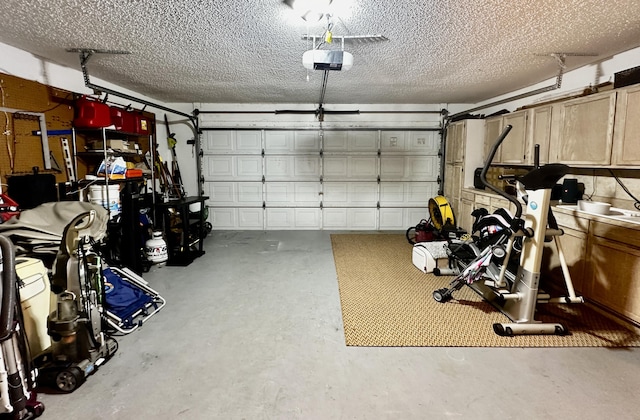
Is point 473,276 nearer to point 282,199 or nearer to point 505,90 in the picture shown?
point 505,90

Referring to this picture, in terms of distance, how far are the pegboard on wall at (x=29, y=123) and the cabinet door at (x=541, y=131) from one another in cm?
534

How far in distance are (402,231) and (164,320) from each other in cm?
485

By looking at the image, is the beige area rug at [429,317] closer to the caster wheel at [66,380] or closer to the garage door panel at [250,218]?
the caster wheel at [66,380]

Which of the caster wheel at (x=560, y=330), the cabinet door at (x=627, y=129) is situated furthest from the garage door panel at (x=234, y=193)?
the cabinet door at (x=627, y=129)

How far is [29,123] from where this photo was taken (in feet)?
10.8

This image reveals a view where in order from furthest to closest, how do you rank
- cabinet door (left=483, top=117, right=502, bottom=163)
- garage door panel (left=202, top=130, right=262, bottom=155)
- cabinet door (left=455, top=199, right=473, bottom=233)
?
1. garage door panel (left=202, top=130, right=262, bottom=155)
2. cabinet door (left=455, top=199, right=473, bottom=233)
3. cabinet door (left=483, top=117, right=502, bottom=163)

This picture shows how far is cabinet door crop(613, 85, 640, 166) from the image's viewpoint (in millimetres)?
2967

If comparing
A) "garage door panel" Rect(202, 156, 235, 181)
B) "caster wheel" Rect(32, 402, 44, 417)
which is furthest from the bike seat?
"garage door panel" Rect(202, 156, 235, 181)

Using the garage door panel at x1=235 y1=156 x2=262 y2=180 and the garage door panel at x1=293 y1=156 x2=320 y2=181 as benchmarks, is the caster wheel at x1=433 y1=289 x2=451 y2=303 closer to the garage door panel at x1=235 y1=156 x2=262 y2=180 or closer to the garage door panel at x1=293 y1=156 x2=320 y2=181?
the garage door panel at x1=293 y1=156 x2=320 y2=181

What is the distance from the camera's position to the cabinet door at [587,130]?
3.24 meters

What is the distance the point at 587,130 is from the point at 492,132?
1.87 metres

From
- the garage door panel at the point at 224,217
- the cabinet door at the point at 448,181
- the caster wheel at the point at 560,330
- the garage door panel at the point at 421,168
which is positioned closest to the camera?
the caster wheel at the point at 560,330

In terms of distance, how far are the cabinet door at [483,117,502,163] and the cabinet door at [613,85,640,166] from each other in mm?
1899

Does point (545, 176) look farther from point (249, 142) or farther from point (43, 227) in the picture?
point (249, 142)
